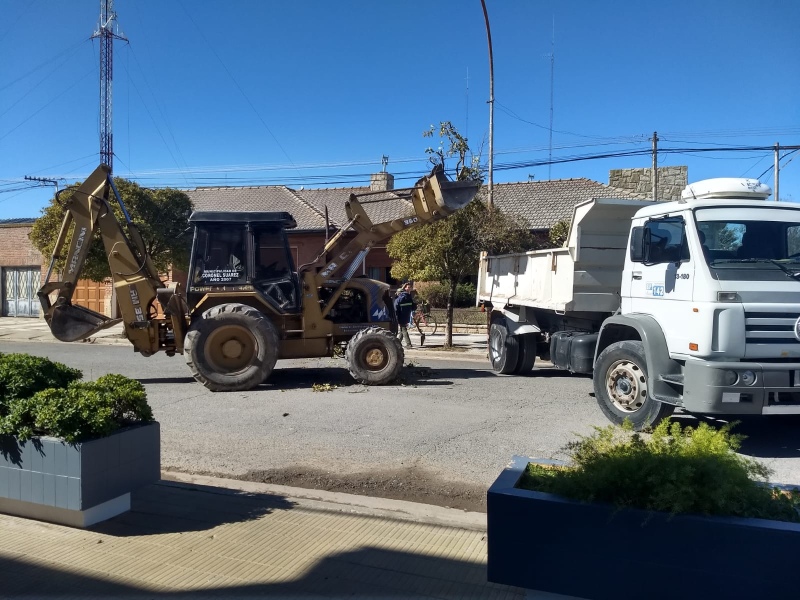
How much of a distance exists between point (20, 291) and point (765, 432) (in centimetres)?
3064

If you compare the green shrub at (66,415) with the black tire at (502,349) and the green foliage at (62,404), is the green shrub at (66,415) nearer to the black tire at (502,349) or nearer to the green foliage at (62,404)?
the green foliage at (62,404)

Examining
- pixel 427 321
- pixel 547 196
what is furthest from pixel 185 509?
pixel 547 196

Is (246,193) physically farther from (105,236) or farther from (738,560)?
(738,560)

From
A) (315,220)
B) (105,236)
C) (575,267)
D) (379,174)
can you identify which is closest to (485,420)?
(575,267)

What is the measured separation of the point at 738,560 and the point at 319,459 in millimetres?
4675

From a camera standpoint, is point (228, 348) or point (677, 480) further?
point (228, 348)

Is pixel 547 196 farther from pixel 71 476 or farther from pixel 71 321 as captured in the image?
pixel 71 476

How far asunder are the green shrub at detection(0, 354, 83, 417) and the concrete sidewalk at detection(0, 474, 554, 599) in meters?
0.91

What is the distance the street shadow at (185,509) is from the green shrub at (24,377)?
1128 millimetres

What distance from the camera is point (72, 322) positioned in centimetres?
1180

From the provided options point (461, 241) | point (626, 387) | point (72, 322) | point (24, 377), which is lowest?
point (626, 387)

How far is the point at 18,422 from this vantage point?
490 centimetres

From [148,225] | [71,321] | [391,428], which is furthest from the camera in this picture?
[148,225]

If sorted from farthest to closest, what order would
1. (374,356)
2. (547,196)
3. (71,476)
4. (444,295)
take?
1. (547,196)
2. (444,295)
3. (374,356)
4. (71,476)
